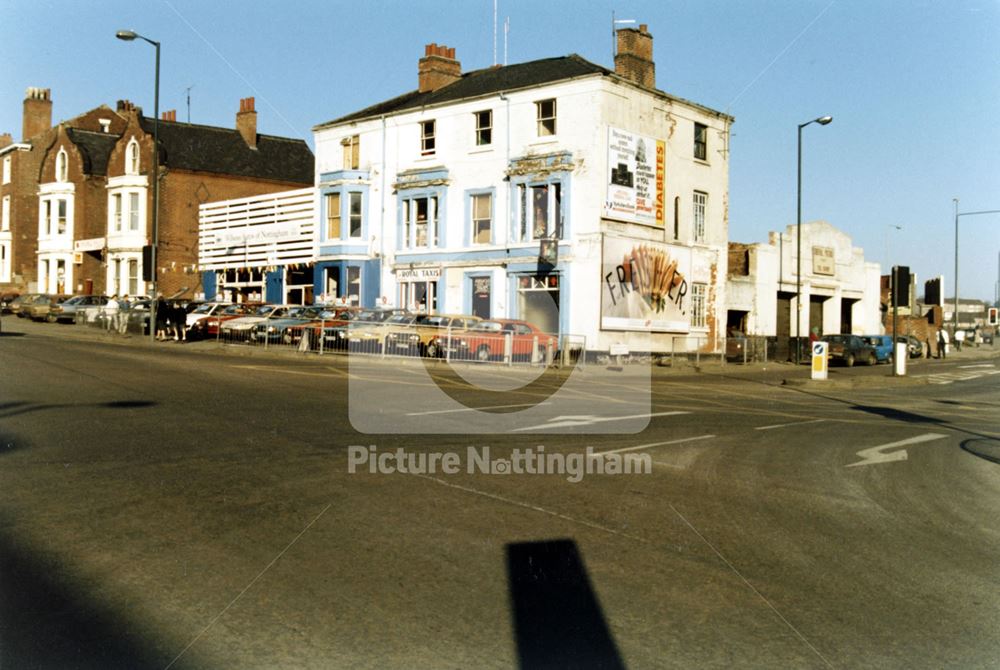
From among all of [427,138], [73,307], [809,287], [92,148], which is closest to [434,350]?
[427,138]

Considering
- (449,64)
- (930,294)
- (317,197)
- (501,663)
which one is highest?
(449,64)

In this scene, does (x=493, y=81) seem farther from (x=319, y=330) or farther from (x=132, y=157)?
(x=132, y=157)

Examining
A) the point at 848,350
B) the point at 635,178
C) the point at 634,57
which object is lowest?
the point at 848,350

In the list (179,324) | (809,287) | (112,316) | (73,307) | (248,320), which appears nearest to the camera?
(248,320)

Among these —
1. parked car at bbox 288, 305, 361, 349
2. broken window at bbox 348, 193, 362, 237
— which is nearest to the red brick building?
broken window at bbox 348, 193, 362, 237

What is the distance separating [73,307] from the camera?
4297cm

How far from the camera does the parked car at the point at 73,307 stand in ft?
138

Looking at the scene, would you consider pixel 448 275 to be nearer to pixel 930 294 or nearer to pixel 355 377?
pixel 355 377

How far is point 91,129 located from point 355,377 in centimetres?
5341

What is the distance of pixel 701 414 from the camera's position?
1689cm

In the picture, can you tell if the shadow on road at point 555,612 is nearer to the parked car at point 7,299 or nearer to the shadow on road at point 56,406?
the shadow on road at point 56,406

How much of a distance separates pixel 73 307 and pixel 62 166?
22047 millimetres

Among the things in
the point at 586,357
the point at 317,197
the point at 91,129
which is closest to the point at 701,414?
the point at 586,357

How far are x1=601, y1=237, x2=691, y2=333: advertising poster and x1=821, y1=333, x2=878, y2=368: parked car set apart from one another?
7.63 meters
